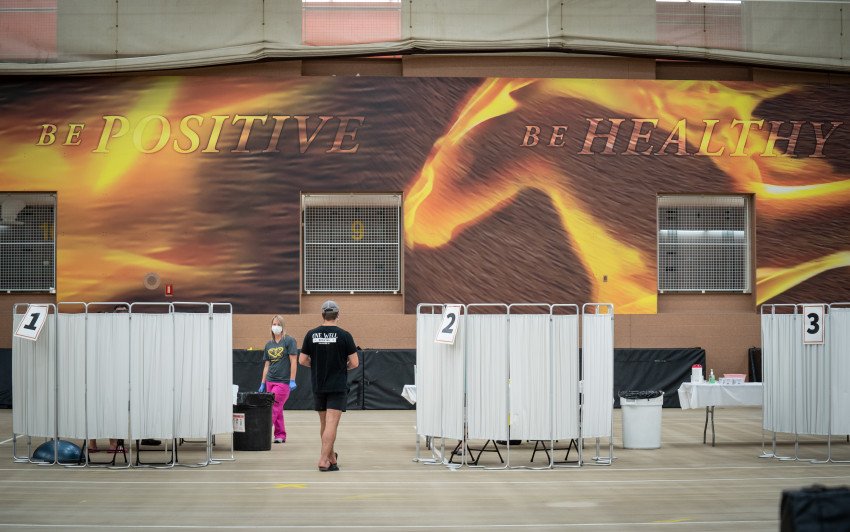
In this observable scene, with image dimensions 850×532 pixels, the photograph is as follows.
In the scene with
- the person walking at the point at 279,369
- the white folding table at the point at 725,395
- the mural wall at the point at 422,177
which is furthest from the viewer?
the mural wall at the point at 422,177

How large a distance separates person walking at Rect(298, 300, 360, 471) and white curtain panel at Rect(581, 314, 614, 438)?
328 cm

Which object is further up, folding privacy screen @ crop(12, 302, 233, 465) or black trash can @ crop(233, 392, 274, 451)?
folding privacy screen @ crop(12, 302, 233, 465)

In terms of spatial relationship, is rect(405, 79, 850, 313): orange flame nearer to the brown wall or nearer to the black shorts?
the brown wall

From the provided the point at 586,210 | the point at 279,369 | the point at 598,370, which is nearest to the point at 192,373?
the point at 279,369

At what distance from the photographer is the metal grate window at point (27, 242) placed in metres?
26.1

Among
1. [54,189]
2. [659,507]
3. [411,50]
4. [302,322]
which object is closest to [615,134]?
[411,50]

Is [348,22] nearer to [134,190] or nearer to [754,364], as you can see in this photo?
[134,190]

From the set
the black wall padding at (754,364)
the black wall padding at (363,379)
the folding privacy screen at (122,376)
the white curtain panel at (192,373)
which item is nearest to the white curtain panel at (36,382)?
the folding privacy screen at (122,376)

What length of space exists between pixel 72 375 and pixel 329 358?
349cm

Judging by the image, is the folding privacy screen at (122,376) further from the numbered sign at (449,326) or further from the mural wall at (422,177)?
the mural wall at (422,177)

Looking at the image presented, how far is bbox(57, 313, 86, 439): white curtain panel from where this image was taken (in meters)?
14.1

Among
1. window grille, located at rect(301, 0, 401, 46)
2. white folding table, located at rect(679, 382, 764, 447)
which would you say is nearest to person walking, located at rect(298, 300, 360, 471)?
white folding table, located at rect(679, 382, 764, 447)

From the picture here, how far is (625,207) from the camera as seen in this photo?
26000 mm

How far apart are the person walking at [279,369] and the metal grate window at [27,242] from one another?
35.8 ft
